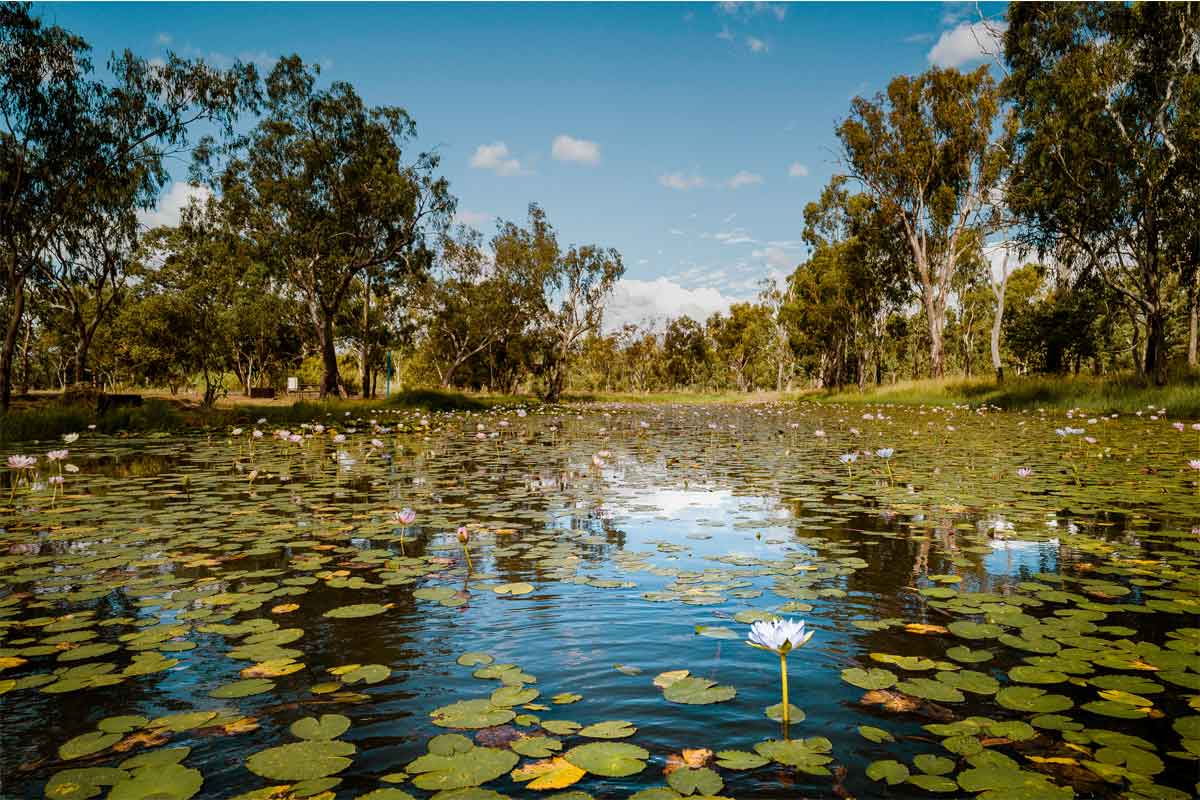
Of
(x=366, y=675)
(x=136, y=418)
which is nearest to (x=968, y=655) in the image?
(x=366, y=675)

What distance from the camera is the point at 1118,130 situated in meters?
18.8

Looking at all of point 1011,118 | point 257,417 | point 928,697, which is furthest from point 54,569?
point 1011,118

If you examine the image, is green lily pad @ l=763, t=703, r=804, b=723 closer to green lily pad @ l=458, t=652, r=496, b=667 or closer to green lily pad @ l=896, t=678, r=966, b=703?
green lily pad @ l=896, t=678, r=966, b=703

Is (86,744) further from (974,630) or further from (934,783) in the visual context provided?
(974,630)

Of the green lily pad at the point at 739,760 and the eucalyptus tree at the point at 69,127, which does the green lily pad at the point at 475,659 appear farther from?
the eucalyptus tree at the point at 69,127

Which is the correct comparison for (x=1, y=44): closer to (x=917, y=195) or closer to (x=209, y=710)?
(x=209, y=710)

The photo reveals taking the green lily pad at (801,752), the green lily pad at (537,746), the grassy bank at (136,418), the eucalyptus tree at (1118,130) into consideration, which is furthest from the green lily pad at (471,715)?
the eucalyptus tree at (1118,130)

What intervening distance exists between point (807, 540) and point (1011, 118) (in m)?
31.3

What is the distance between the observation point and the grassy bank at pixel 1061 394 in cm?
1579

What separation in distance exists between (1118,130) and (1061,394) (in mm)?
7824

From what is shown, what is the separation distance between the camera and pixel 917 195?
1254 inches

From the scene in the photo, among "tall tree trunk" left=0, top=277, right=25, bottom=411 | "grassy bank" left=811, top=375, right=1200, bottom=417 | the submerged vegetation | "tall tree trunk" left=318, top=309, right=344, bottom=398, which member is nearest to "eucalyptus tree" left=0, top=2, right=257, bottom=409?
"tall tree trunk" left=0, top=277, right=25, bottom=411

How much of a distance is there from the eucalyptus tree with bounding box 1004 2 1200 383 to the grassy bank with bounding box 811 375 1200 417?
1385 mm

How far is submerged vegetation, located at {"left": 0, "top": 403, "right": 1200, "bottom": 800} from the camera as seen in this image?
1701 mm
